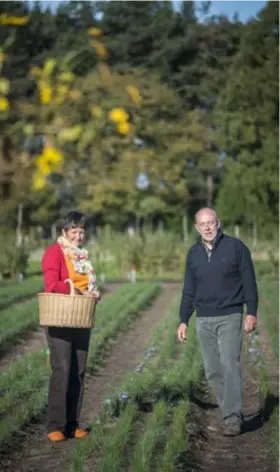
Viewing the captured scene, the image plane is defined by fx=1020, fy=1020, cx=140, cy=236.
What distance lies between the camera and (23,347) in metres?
13.6

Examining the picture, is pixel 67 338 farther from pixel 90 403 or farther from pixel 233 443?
pixel 90 403

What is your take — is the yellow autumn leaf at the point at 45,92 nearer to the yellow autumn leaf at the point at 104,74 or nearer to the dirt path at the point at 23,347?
the yellow autumn leaf at the point at 104,74

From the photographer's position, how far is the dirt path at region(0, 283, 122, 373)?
1222 centimetres

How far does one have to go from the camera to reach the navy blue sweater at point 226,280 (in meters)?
7.95

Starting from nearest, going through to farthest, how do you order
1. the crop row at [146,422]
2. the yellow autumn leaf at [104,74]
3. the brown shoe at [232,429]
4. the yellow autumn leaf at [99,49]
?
the yellow autumn leaf at [99,49] < the yellow autumn leaf at [104,74] < the crop row at [146,422] < the brown shoe at [232,429]

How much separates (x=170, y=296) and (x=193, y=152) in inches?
1296

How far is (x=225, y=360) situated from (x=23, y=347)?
608 centimetres

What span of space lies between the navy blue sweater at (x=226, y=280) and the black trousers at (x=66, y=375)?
110 centimetres

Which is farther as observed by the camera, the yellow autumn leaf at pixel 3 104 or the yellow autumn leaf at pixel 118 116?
the yellow autumn leaf at pixel 118 116

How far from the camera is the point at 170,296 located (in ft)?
81.4

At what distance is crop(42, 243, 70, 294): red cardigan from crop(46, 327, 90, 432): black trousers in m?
0.34

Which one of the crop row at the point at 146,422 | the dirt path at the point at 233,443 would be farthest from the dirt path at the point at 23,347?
the dirt path at the point at 233,443

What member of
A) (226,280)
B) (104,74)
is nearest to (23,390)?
(226,280)

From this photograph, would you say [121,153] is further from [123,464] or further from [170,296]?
[123,464]
